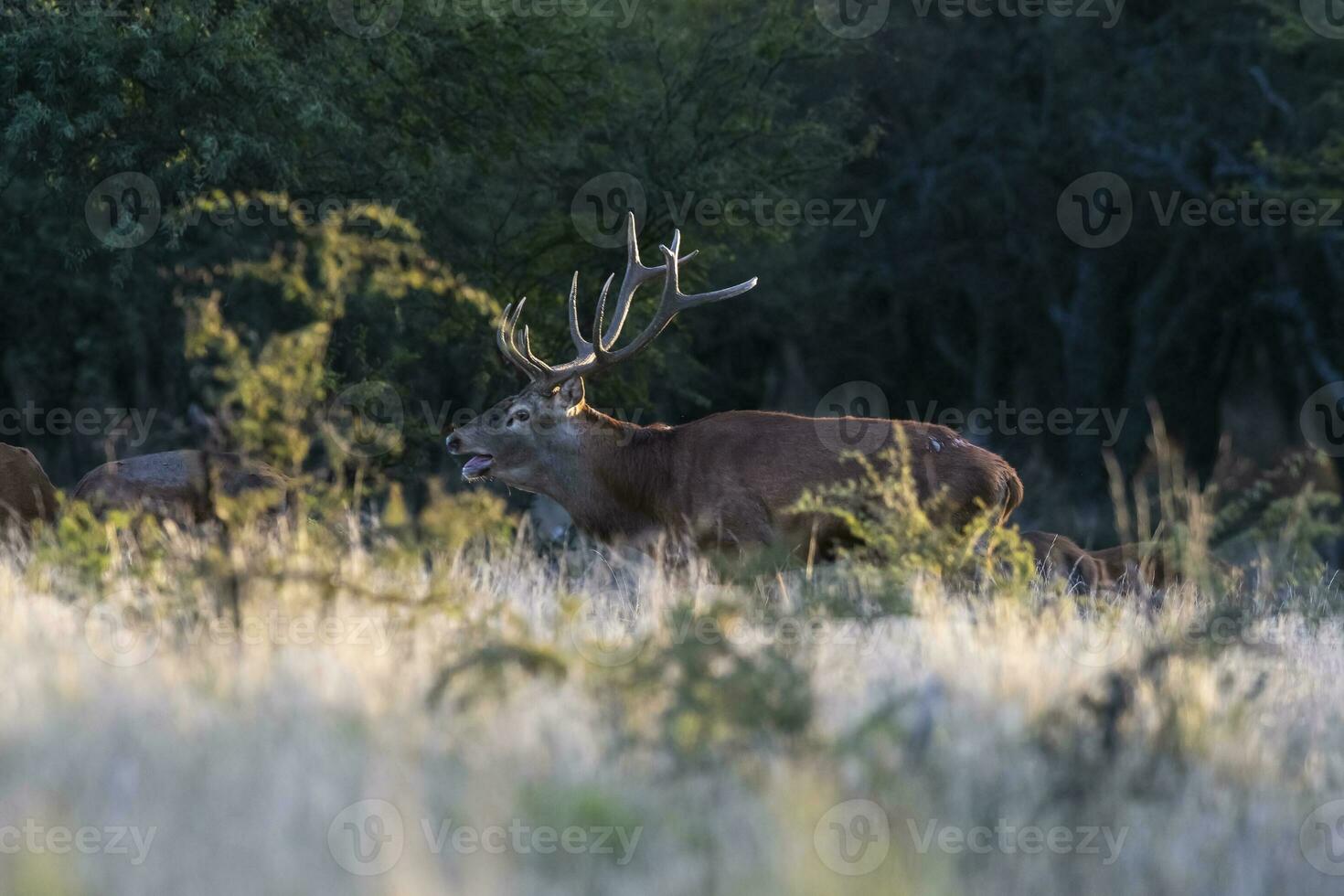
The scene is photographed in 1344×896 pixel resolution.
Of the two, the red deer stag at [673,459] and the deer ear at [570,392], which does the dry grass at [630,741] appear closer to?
the red deer stag at [673,459]

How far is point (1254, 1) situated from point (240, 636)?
21.6 meters

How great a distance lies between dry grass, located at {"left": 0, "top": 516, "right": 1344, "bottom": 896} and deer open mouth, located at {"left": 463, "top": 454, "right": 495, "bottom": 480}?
3458 mm

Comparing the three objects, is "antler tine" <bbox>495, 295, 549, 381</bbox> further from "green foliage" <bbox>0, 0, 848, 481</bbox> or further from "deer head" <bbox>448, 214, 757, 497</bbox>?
"green foliage" <bbox>0, 0, 848, 481</bbox>

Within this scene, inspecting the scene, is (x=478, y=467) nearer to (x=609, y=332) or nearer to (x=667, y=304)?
(x=609, y=332)

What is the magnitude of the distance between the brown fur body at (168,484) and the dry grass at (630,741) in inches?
125

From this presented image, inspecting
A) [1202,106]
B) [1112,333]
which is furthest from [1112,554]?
[1112,333]

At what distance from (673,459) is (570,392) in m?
0.88

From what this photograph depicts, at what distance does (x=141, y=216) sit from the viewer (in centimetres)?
1456

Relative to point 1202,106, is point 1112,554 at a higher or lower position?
lower

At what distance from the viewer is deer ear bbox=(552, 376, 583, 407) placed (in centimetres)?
1109

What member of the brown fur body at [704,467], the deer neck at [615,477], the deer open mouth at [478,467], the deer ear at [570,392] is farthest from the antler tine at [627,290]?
the deer open mouth at [478,467]

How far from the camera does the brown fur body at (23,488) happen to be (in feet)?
35.5

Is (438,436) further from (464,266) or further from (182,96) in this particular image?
(182,96)

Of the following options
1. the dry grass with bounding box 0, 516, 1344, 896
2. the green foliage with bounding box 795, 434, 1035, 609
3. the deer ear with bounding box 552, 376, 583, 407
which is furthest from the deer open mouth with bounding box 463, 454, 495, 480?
the dry grass with bounding box 0, 516, 1344, 896
